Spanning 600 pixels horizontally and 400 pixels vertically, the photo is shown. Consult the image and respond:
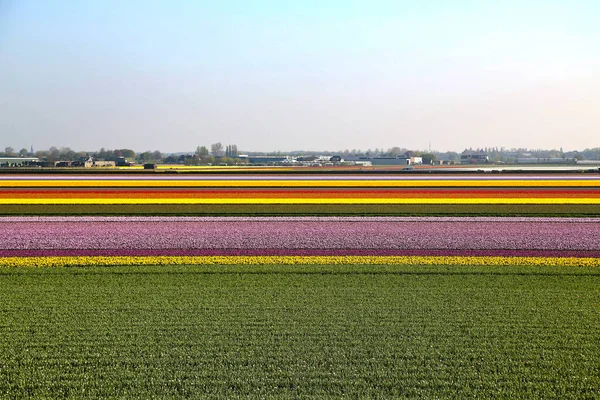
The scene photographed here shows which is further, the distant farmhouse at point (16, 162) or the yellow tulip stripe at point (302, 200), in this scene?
the distant farmhouse at point (16, 162)

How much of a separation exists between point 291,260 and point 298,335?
24.0 feet

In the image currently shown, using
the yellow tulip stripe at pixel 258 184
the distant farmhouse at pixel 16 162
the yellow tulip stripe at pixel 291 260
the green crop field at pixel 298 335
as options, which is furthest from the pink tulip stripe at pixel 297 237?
the distant farmhouse at pixel 16 162

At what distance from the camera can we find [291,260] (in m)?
18.3

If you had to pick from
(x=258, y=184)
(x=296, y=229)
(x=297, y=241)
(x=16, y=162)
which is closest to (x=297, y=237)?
(x=297, y=241)

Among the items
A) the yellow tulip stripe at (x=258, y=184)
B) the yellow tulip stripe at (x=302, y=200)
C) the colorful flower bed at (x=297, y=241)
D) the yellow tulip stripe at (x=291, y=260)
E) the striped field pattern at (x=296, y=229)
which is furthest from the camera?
the yellow tulip stripe at (x=258, y=184)

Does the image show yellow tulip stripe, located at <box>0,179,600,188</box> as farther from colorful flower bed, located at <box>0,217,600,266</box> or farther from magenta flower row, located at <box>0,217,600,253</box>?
colorful flower bed, located at <box>0,217,600,266</box>

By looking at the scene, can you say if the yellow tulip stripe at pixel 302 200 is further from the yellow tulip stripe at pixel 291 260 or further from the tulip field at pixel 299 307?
the yellow tulip stripe at pixel 291 260

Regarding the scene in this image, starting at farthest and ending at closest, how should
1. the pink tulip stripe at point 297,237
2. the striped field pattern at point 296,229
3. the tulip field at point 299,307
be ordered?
the pink tulip stripe at point 297,237 → the striped field pattern at point 296,229 → the tulip field at point 299,307

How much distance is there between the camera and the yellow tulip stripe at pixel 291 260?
1784 centimetres

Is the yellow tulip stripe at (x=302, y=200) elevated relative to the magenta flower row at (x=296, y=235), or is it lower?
elevated

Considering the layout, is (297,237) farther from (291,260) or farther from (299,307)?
(299,307)

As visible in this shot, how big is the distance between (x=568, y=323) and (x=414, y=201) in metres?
24.1

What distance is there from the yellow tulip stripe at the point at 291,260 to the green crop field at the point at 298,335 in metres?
1.51

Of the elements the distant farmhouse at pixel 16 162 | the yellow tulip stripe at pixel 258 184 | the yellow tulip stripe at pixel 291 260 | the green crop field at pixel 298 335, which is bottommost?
the green crop field at pixel 298 335
